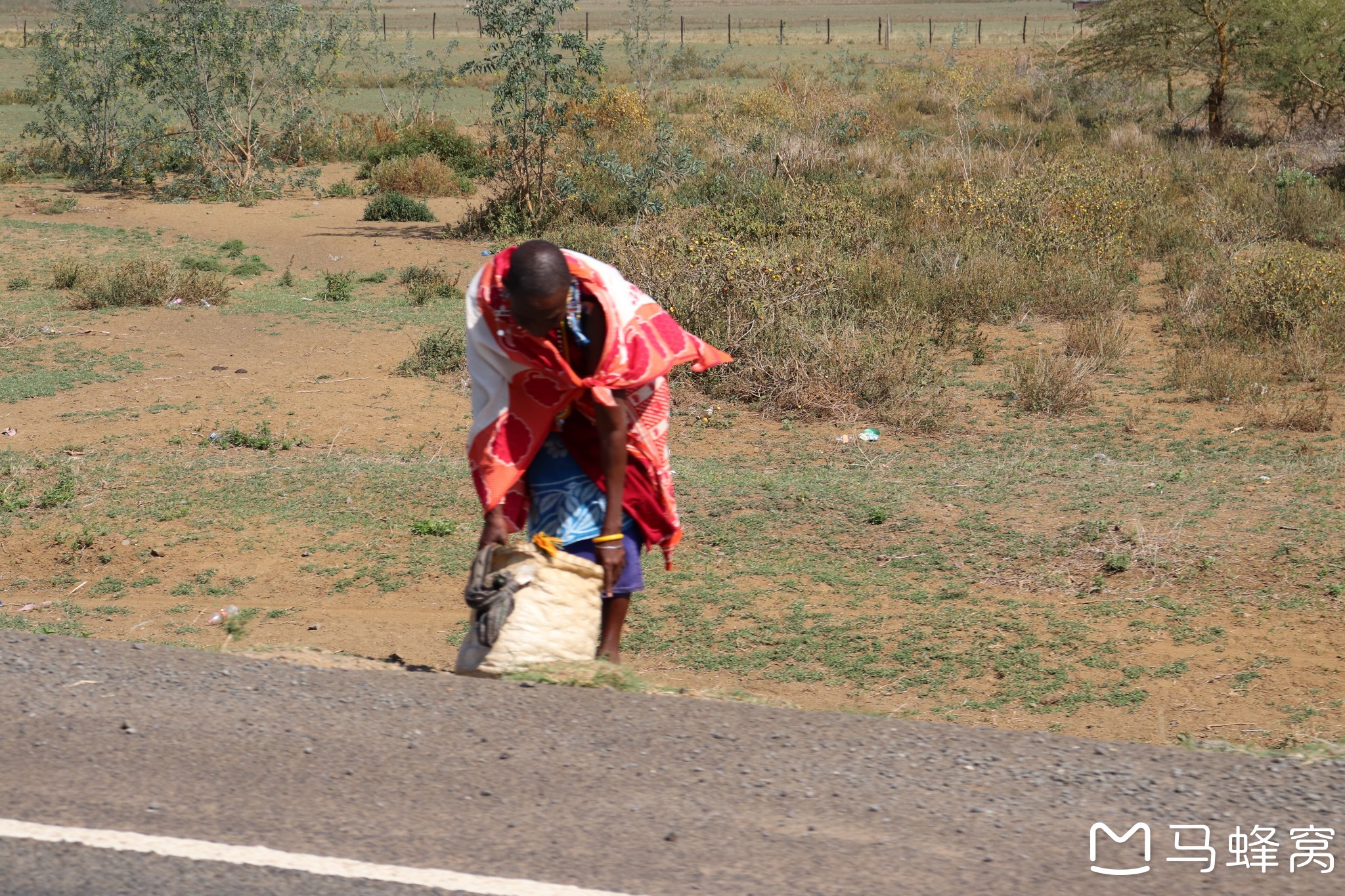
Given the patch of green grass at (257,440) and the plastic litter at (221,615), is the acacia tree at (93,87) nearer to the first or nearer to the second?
the patch of green grass at (257,440)

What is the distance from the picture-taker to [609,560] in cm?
412

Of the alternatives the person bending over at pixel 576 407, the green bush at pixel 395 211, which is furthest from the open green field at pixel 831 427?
the person bending over at pixel 576 407

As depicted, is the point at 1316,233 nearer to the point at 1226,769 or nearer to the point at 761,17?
the point at 1226,769

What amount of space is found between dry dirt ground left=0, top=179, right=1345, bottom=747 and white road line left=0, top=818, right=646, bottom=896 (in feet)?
5.35

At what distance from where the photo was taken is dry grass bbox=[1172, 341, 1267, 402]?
30.5 feet

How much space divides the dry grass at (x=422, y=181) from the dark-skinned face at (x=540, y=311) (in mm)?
16807

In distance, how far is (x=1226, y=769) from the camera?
3.39 metres

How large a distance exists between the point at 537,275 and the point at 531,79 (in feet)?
44.0

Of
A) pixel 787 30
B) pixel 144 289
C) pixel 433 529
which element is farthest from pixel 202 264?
pixel 787 30

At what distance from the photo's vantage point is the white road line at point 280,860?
2.73 meters

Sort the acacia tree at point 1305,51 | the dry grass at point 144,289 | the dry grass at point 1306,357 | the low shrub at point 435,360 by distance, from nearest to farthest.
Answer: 1. the dry grass at point 1306,357
2. the low shrub at point 435,360
3. the dry grass at point 144,289
4. the acacia tree at point 1305,51

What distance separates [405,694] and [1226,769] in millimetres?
2459

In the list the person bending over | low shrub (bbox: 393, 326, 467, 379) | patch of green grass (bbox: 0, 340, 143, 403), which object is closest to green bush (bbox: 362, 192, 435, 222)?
patch of green grass (bbox: 0, 340, 143, 403)

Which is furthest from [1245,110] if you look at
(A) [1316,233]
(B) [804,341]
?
(B) [804,341]
